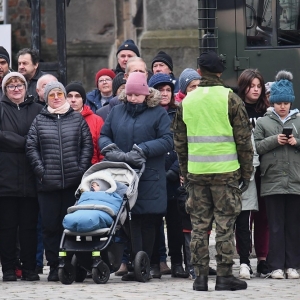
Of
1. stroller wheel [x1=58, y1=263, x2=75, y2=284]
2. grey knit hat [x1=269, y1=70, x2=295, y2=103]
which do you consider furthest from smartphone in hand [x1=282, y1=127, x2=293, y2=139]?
stroller wheel [x1=58, y1=263, x2=75, y2=284]

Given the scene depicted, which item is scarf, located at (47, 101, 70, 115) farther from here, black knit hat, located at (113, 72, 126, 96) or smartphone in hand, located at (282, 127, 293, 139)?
smartphone in hand, located at (282, 127, 293, 139)

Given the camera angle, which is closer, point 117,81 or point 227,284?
point 227,284

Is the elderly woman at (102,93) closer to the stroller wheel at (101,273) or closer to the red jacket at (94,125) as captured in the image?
the red jacket at (94,125)

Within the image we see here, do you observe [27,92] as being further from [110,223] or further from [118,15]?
[118,15]

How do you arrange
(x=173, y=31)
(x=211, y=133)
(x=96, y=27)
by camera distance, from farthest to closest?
1. (x=96, y=27)
2. (x=173, y=31)
3. (x=211, y=133)

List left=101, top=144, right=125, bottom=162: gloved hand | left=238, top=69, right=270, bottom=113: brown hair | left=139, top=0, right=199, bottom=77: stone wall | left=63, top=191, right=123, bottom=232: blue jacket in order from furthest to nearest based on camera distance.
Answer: left=139, top=0, right=199, bottom=77: stone wall < left=238, top=69, right=270, bottom=113: brown hair < left=101, top=144, right=125, bottom=162: gloved hand < left=63, top=191, right=123, bottom=232: blue jacket

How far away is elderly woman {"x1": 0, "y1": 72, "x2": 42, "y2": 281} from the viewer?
12.8 m

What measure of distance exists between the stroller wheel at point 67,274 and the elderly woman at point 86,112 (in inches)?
53.1

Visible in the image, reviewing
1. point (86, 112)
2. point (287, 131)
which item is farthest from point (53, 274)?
point (287, 131)

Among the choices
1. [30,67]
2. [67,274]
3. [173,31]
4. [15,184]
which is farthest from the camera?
[173,31]

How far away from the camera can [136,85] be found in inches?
501

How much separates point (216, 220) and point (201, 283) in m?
0.54

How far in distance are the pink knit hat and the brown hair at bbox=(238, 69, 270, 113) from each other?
1.00m

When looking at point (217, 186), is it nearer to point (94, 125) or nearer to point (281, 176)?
point (281, 176)
